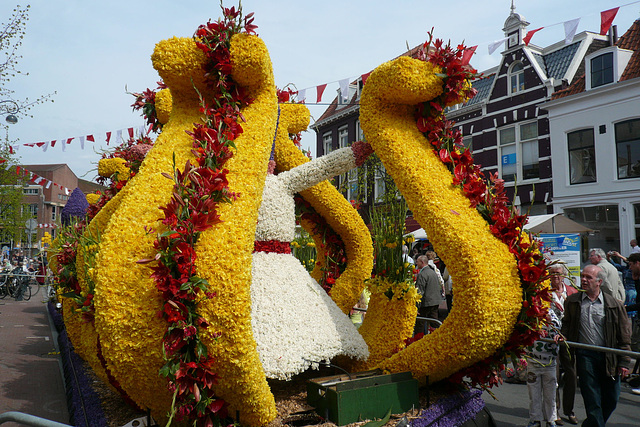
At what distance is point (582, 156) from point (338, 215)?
42.5ft

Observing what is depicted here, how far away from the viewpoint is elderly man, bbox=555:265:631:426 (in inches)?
172

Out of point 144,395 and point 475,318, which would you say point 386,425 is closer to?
point 475,318

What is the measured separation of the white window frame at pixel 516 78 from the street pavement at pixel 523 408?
1275 cm

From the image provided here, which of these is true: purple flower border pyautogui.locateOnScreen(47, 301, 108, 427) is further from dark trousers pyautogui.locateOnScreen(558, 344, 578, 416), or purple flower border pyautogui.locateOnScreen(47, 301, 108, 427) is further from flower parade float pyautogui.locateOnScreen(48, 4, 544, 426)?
dark trousers pyautogui.locateOnScreen(558, 344, 578, 416)

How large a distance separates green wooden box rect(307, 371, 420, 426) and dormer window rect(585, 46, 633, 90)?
46.0ft

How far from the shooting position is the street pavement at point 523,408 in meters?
5.12

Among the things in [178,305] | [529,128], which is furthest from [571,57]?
[178,305]

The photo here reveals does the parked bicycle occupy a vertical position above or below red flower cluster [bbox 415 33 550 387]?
below

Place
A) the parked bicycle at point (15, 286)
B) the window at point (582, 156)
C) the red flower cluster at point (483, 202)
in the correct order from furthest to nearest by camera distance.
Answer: the parked bicycle at point (15, 286), the window at point (582, 156), the red flower cluster at point (483, 202)

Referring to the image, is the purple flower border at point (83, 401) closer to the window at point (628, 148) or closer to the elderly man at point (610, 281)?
the elderly man at point (610, 281)

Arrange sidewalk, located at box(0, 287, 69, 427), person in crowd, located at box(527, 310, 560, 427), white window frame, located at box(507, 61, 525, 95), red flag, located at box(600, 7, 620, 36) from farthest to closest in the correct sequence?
white window frame, located at box(507, 61, 525, 95)
red flag, located at box(600, 7, 620, 36)
sidewalk, located at box(0, 287, 69, 427)
person in crowd, located at box(527, 310, 560, 427)

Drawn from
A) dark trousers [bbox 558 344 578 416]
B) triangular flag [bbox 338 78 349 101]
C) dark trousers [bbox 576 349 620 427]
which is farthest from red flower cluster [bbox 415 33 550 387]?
triangular flag [bbox 338 78 349 101]

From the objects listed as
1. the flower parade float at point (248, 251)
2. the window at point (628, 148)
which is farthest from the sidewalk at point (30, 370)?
the window at point (628, 148)

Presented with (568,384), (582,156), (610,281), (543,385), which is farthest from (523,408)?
(582,156)
